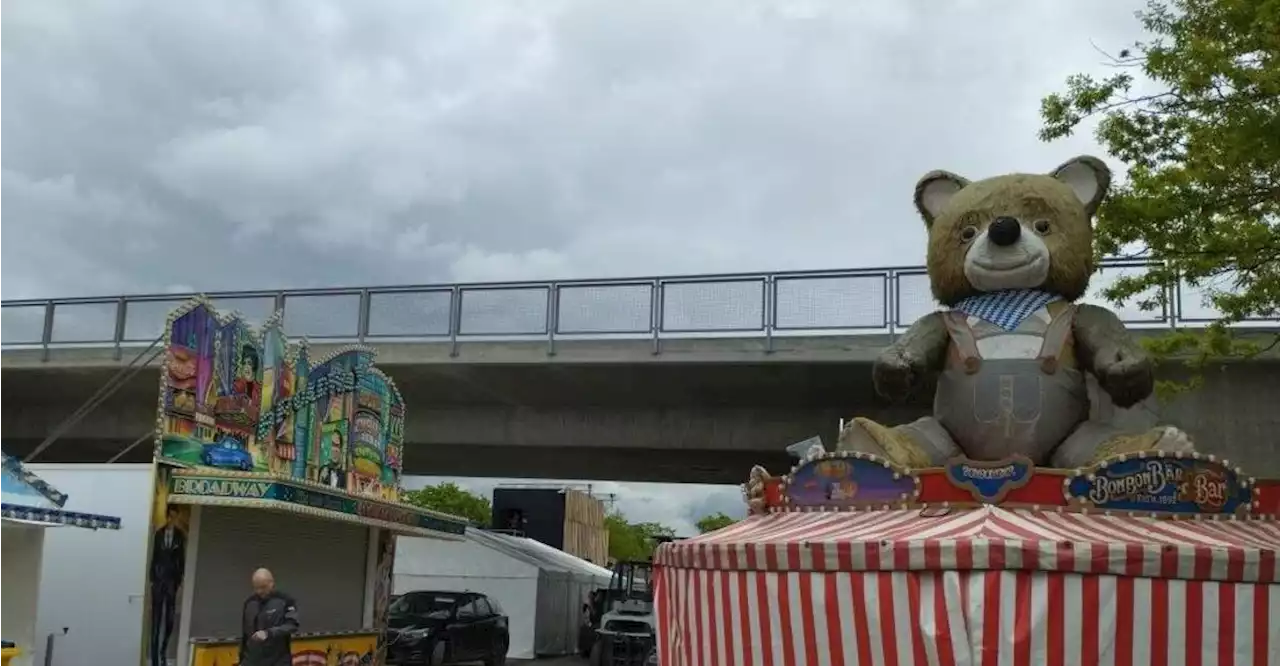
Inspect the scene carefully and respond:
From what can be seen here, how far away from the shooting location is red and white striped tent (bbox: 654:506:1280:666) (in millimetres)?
4793

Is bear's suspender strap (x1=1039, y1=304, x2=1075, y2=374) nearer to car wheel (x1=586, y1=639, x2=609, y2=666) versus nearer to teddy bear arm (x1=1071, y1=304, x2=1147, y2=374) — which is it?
teddy bear arm (x1=1071, y1=304, x2=1147, y2=374)

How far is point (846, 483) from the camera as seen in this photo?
247 inches

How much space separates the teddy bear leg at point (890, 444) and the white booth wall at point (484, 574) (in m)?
19.7

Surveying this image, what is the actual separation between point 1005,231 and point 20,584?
10.1 metres

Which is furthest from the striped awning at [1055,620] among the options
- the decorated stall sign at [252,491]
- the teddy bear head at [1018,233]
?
the decorated stall sign at [252,491]

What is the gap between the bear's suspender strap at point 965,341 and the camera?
682 cm

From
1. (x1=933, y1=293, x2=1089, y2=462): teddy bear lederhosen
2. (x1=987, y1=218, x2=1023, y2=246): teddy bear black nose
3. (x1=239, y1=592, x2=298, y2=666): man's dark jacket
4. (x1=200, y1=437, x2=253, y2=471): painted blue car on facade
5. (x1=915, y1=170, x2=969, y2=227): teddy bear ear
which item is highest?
(x1=915, y1=170, x2=969, y2=227): teddy bear ear

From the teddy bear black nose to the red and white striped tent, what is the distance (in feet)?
6.01

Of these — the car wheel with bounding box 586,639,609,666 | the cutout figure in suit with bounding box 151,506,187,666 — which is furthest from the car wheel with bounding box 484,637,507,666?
the cutout figure in suit with bounding box 151,506,187,666

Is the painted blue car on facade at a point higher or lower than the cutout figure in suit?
higher

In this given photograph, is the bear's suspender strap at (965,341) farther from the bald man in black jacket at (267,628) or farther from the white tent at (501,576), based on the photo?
the white tent at (501,576)

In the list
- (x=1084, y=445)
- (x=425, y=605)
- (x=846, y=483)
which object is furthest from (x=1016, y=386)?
(x=425, y=605)

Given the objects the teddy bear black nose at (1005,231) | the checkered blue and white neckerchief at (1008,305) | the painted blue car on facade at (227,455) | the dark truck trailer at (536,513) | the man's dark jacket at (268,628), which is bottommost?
the man's dark jacket at (268,628)

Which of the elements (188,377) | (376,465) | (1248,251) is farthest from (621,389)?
(1248,251)
